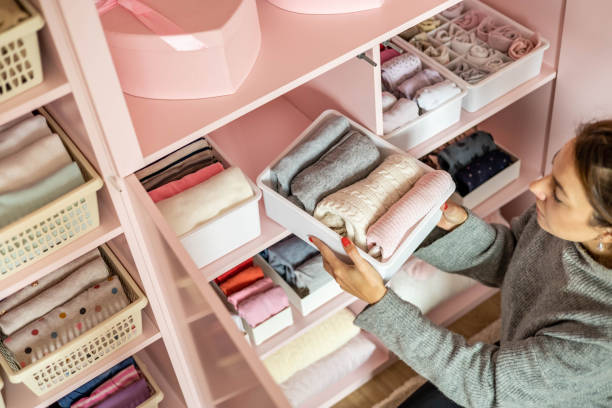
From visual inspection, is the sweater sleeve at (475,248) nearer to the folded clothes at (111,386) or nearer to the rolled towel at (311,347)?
the rolled towel at (311,347)

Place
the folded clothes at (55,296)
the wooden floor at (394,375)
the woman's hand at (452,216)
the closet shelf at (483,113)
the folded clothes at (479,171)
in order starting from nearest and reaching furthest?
the folded clothes at (55,296) → the woman's hand at (452,216) → the closet shelf at (483,113) → the folded clothes at (479,171) → the wooden floor at (394,375)

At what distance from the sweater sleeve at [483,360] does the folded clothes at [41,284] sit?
0.58 m

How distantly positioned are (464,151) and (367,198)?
2.03ft

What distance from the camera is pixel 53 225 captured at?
1.19m

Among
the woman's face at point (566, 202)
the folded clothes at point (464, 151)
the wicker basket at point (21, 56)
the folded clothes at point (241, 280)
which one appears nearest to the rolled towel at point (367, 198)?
the woman's face at point (566, 202)

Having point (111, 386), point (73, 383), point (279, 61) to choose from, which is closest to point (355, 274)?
point (279, 61)

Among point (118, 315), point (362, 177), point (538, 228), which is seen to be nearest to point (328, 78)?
point (362, 177)

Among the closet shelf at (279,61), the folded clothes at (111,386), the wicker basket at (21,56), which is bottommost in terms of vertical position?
the folded clothes at (111,386)

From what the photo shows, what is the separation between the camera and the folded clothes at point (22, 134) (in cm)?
121

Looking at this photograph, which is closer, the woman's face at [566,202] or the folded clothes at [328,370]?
the woman's face at [566,202]

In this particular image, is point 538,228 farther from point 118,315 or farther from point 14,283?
point 14,283

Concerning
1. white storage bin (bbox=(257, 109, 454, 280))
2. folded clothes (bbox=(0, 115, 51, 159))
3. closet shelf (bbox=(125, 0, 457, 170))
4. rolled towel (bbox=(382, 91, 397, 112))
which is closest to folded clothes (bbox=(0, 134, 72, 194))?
folded clothes (bbox=(0, 115, 51, 159))

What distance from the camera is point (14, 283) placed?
117 centimetres

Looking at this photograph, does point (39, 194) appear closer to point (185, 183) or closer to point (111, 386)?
point (185, 183)
